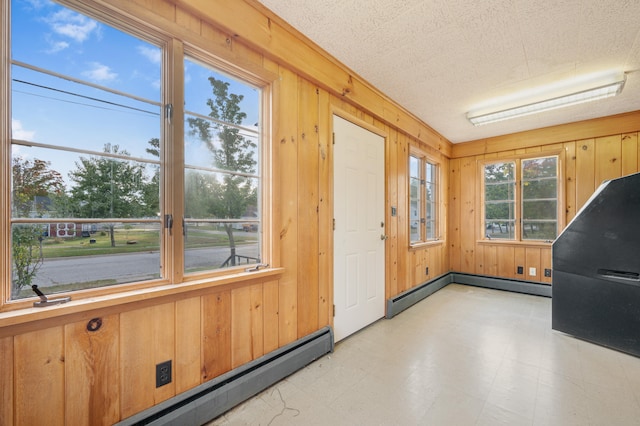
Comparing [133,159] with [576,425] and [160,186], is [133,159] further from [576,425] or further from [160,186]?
[576,425]

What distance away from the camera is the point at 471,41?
2.13 metres

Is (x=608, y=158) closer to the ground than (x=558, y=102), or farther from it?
closer to the ground

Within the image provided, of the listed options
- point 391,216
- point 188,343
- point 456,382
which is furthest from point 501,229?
point 188,343

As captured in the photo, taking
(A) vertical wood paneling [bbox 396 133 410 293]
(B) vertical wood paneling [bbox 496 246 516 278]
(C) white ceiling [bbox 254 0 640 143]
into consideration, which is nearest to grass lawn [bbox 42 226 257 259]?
(C) white ceiling [bbox 254 0 640 143]

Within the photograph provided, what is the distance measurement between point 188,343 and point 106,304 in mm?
504

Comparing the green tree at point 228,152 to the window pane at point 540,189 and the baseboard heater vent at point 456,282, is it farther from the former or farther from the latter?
the window pane at point 540,189

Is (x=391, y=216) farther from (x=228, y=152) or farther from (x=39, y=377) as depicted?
(x=39, y=377)

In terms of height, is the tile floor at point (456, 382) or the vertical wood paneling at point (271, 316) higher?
the vertical wood paneling at point (271, 316)

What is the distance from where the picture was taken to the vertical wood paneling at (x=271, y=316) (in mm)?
1907

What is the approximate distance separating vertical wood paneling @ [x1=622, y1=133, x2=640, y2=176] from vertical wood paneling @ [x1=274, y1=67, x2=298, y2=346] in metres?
4.48

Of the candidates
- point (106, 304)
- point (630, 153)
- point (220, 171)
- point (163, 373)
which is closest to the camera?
point (106, 304)

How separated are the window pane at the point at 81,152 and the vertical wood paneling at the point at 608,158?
208 inches

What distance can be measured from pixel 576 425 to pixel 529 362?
0.74m

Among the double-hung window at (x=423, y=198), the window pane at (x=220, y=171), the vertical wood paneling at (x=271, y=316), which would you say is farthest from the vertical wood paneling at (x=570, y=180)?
the window pane at (x=220, y=171)
